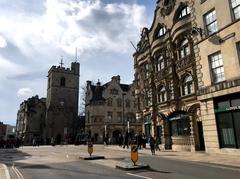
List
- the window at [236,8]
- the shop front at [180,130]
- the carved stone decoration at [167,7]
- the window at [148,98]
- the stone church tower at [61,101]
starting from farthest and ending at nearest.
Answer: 1. the stone church tower at [61,101]
2. the window at [148,98]
3. the carved stone decoration at [167,7]
4. the shop front at [180,130]
5. the window at [236,8]

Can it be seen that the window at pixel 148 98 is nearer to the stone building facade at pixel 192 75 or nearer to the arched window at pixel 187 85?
the stone building facade at pixel 192 75

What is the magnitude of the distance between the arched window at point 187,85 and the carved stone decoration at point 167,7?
8286 millimetres

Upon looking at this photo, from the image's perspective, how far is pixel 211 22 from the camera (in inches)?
856

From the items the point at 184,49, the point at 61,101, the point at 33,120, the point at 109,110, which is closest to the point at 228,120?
the point at 184,49

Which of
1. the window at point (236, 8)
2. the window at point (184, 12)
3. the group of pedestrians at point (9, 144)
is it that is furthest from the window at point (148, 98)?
the group of pedestrians at point (9, 144)

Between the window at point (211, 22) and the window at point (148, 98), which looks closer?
the window at point (211, 22)

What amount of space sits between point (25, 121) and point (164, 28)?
61878mm

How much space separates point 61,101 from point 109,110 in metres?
19.4

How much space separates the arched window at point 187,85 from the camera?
25.2 metres

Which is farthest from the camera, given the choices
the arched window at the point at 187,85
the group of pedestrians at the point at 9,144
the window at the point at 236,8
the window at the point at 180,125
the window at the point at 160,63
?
the group of pedestrians at the point at 9,144

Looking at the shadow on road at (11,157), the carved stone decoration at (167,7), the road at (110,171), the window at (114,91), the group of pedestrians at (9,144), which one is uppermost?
the carved stone decoration at (167,7)

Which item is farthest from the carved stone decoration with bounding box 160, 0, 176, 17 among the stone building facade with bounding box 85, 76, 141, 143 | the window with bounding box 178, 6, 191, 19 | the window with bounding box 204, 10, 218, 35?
the stone building facade with bounding box 85, 76, 141, 143

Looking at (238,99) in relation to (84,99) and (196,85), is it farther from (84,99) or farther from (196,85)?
(84,99)

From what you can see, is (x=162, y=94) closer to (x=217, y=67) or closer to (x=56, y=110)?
(x=217, y=67)
